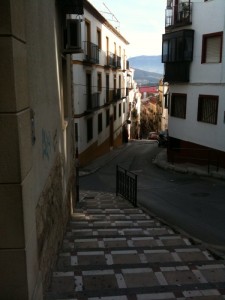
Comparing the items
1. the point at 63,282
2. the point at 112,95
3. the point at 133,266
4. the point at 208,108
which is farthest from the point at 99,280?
the point at 112,95

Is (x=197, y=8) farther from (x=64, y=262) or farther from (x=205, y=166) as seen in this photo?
(x=64, y=262)

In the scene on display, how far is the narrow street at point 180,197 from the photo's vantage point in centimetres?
846

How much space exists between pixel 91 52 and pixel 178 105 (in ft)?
21.5

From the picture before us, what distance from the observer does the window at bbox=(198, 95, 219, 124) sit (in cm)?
1669

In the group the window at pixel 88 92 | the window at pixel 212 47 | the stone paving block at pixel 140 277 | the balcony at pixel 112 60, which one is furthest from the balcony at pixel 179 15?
the stone paving block at pixel 140 277

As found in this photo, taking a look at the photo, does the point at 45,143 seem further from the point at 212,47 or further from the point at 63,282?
the point at 212,47

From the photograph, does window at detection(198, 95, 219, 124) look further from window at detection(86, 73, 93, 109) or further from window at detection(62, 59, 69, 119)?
window at detection(62, 59, 69, 119)

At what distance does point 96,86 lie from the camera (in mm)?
24344

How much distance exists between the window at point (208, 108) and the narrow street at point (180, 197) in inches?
123

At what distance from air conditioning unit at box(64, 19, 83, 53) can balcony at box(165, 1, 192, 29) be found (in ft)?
36.3

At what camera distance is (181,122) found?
762 inches

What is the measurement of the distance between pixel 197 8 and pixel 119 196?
1059 cm

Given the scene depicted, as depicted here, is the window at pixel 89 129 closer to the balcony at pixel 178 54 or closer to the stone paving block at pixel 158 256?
the balcony at pixel 178 54

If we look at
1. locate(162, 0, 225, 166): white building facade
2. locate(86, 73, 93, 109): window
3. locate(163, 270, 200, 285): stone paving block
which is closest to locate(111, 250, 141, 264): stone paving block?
locate(163, 270, 200, 285): stone paving block
